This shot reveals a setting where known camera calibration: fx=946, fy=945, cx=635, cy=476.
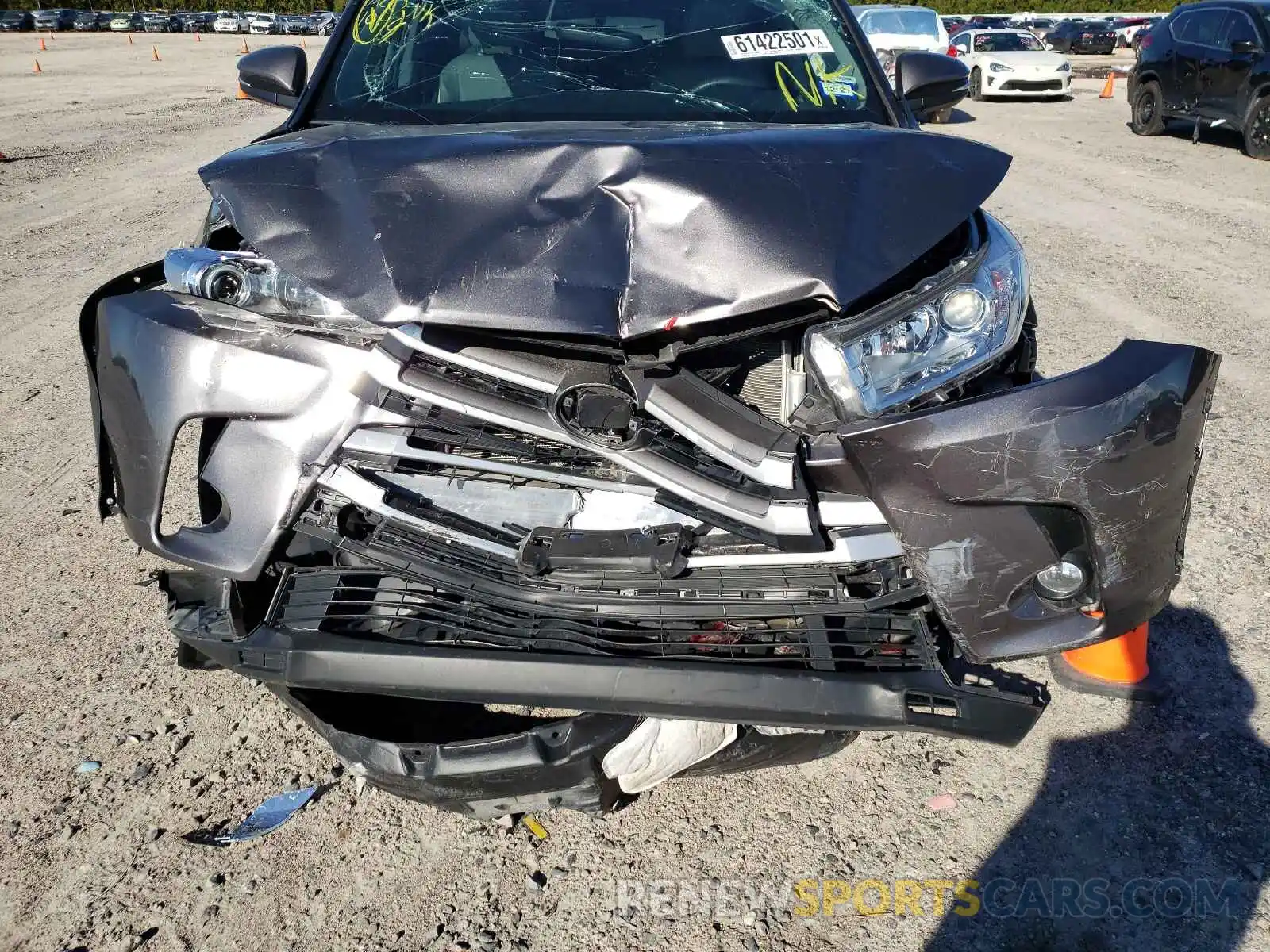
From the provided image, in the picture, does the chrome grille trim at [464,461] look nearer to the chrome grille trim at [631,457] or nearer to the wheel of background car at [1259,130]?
the chrome grille trim at [631,457]

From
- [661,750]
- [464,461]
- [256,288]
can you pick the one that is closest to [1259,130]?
[661,750]

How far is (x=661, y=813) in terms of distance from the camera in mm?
2322

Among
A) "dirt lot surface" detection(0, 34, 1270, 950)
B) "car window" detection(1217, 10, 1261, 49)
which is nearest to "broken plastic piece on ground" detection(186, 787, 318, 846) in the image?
"dirt lot surface" detection(0, 34, 1270, 950)

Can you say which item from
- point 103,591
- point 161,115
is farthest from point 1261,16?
point 161,115

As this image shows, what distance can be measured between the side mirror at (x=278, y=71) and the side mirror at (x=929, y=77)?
2.25m

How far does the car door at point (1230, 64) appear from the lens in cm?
1099

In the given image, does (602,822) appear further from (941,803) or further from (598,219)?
(598,219)

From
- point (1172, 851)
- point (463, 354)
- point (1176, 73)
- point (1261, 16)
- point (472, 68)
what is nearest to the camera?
point (463, 354)

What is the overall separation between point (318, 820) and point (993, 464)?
175cm

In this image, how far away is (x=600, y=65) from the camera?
3.04 meters

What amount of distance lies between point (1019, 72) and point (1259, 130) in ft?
26.1

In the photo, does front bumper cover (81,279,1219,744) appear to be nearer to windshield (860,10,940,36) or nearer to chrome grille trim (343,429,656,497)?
chrome grille trim (343,429,656,497)

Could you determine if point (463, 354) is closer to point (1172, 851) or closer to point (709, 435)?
point (709, 435)

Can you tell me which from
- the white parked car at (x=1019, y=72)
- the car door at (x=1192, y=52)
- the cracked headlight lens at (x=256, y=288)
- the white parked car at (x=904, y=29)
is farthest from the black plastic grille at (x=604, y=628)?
the white parked car at (x=1019, y=72)
